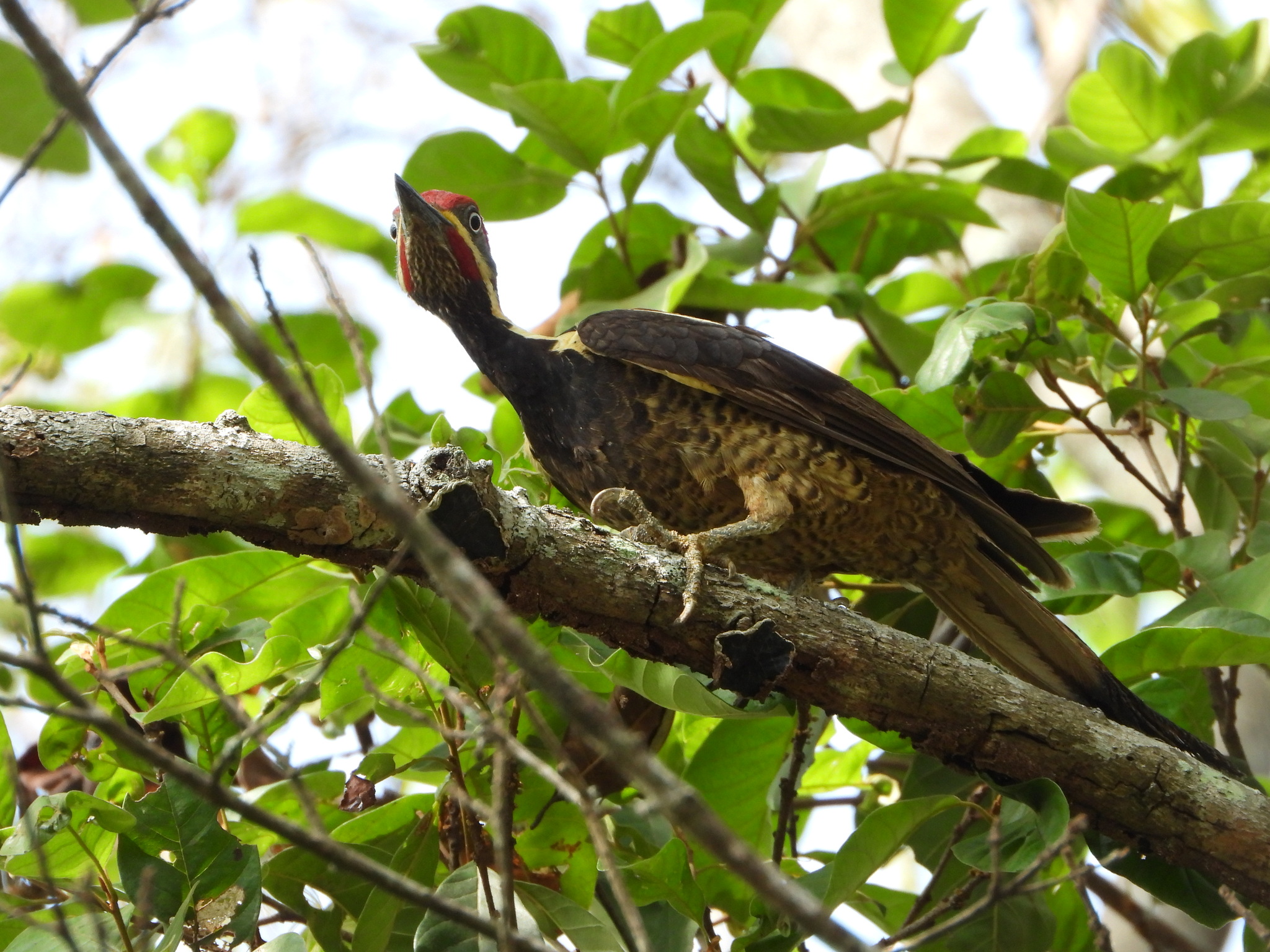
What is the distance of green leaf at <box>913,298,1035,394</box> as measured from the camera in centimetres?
256

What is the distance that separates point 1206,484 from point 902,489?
89 centimetres

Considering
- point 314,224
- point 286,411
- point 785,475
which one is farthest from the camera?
point 314,224

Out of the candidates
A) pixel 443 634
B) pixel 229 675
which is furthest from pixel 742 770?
pixel 229 675

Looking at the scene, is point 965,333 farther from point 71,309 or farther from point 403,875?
point 71,309

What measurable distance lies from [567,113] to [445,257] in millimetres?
570

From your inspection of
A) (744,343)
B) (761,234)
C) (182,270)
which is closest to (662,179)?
(761,234)

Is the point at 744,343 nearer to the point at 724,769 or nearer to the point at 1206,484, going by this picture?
the point at 724,769

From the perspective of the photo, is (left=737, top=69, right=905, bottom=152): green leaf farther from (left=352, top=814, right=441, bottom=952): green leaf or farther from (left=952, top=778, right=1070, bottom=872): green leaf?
(left=352, top=814, right=441, bottom=952): green leaf

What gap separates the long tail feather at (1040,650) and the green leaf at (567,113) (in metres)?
1.58

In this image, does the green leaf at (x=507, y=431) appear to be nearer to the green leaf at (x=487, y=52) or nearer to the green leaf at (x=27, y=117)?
the green leaf at (x=487, y=52)

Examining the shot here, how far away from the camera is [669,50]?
10.3ft

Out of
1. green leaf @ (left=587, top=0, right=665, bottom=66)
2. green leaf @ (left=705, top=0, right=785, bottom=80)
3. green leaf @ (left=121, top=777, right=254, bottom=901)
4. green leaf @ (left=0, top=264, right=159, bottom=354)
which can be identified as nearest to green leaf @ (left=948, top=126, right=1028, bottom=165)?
green leaf @ (left=705, top=0, right=785, bottom=80)

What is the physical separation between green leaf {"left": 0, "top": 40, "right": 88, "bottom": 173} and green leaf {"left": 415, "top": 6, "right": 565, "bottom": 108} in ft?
3.41

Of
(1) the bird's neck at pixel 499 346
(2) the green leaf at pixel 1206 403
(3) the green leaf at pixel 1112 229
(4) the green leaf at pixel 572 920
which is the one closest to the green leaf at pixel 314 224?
(1) the bird's neck at pixel 499 346
